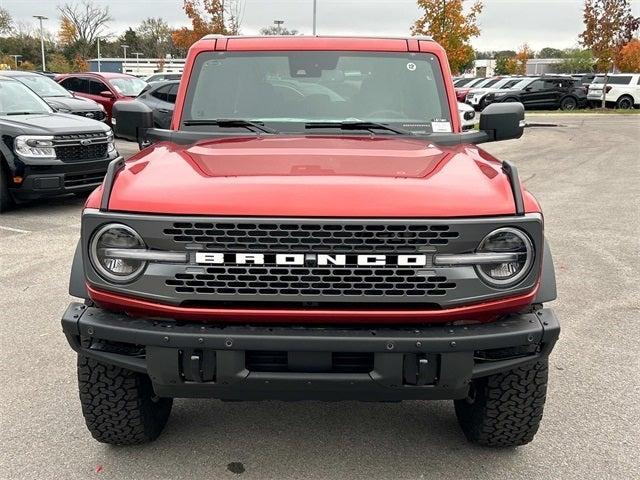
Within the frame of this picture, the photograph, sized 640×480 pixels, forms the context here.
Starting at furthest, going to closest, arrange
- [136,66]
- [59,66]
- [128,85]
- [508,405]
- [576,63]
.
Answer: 1. [576,63]
2. [136,66]
3. [59,66]
4. [128,85]
5. [508,405]

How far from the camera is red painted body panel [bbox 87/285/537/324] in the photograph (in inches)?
99.6

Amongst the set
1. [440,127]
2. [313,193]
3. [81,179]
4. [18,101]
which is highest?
[18,101]

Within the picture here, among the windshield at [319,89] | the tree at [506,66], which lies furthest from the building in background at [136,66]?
the windshield at [319,89]

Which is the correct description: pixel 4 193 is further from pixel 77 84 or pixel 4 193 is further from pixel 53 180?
pixel 77 84

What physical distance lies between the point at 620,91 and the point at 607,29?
2847mm

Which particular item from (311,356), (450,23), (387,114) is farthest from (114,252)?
(450,23)

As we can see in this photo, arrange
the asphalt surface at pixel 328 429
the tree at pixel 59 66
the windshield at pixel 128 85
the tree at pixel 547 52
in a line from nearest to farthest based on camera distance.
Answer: the asphalt surface at pixel 328 429, the windshield at pixel 128 85, the tree at pixel 59 66, the tree at pixel 547 52

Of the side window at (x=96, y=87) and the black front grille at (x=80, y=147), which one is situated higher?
the side window at (x=96, y=87)

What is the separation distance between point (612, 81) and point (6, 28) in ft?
192

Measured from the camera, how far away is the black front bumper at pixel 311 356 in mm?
2465

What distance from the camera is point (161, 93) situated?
580 inches

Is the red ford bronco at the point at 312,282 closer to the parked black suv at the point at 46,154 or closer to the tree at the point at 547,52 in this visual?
the parked black suv at the point at 46,154

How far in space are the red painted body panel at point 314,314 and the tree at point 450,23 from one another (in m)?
28.9

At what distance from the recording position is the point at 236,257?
2.50 meters
